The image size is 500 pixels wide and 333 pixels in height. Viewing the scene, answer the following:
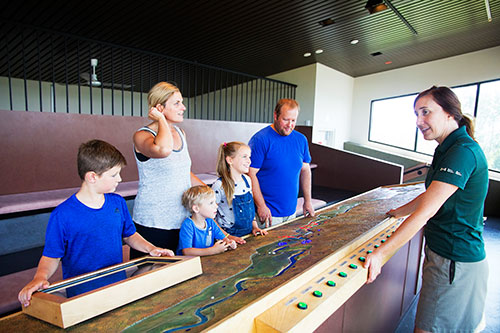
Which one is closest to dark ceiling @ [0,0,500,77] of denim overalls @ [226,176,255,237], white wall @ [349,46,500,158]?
white wall @ [349,46,500,158]

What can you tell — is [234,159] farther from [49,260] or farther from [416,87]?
[416,87]

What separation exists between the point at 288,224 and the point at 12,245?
8.75 ft

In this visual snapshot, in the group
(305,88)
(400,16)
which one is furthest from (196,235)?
(305,88)

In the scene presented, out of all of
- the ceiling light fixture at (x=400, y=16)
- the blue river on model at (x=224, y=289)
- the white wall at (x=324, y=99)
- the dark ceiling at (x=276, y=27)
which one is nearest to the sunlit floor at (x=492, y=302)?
the blue river on model at (x=224, y=289)

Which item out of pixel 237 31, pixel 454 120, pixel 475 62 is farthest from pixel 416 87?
pixel 454 120

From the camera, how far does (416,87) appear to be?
303 inches

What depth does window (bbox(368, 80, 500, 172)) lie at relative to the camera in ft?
21.2

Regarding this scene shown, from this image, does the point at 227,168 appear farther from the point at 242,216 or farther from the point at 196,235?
the point at 196,235

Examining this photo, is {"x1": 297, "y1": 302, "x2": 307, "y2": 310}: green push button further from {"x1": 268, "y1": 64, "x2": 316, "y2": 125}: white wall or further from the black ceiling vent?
{"x1": 268, "y1": 64, "x2": 316, "y2": 125}: white wall

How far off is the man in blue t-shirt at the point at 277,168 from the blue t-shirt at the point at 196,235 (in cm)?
62

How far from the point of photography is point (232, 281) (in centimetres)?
94

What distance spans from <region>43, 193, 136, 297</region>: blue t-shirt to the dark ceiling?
4470 millimetres

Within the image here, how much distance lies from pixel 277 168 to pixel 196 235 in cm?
92

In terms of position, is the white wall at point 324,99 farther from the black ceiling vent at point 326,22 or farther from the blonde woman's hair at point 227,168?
the blonde woman's hair at point 227,168
